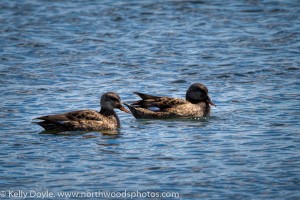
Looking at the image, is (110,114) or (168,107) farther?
(168,107)

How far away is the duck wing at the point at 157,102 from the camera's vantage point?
56.2 feet

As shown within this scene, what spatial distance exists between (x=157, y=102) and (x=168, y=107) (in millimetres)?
259

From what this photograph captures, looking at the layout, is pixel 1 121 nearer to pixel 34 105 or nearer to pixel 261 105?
pixel 34 105

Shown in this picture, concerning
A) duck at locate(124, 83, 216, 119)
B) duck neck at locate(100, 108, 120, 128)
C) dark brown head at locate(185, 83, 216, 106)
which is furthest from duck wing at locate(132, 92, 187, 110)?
duck neck at locate(100, 108, 120, 128)

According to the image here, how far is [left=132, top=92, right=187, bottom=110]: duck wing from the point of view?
674 inches

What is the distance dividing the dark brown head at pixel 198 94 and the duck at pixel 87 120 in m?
2.22

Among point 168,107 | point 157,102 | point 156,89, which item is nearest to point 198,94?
point 168,107

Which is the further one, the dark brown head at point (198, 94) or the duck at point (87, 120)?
the dark brown head at point (198, 94)

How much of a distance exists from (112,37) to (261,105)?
9089 millimetres

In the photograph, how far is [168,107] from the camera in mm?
17188

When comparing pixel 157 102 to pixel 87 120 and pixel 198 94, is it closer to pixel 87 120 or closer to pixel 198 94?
pixel 198 94

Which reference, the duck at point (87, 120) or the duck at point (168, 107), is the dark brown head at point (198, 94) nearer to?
the duck at point (168, 107)

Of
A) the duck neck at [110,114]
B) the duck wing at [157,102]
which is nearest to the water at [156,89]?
the duck neck at [110,114]

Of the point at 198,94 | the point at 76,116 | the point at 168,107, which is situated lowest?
the point at 168,107
